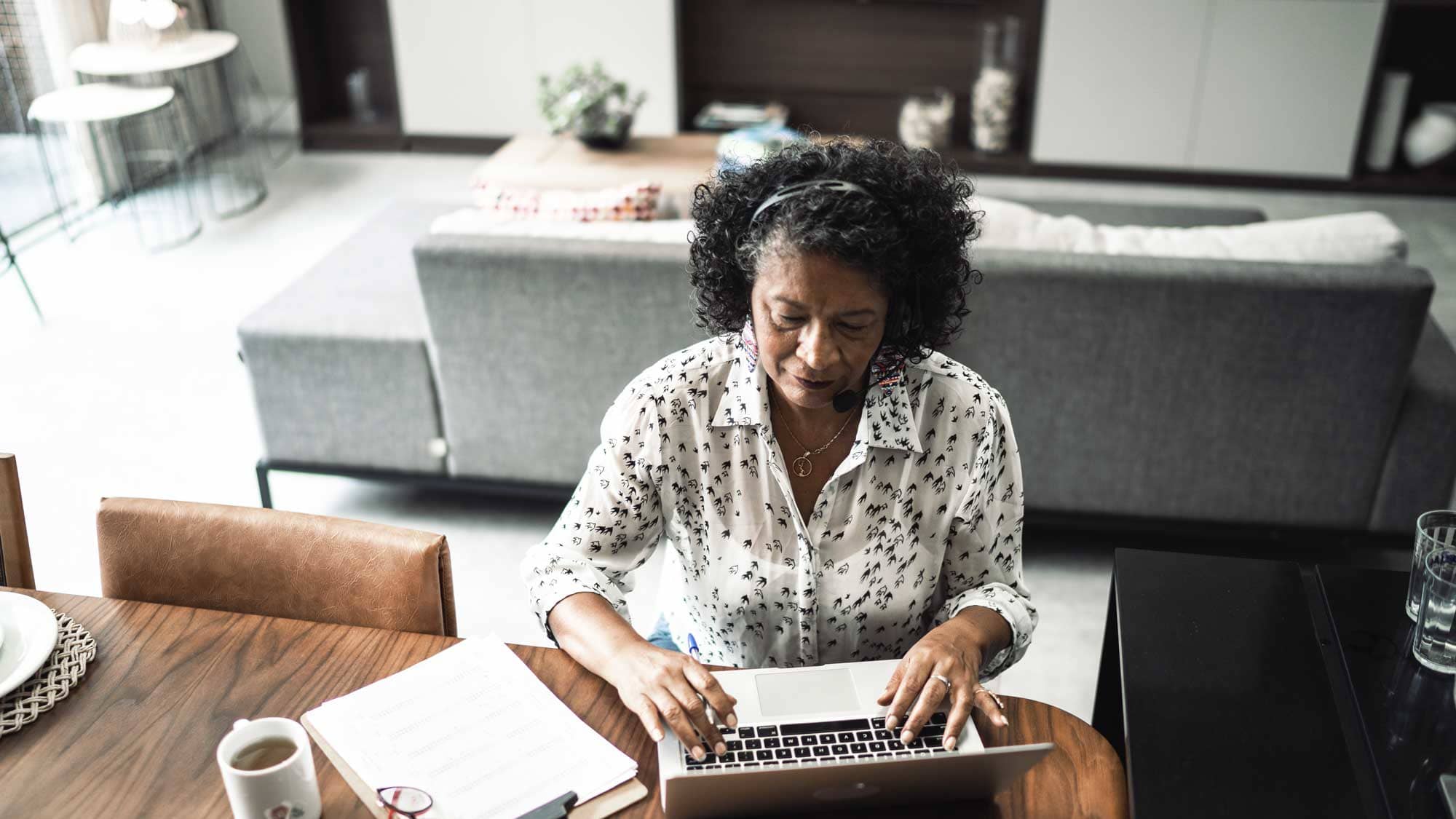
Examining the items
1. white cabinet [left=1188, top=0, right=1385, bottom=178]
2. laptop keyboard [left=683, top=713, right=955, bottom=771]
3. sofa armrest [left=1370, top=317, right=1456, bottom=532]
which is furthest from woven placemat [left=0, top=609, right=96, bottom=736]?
white cabinet [left=1188, top=0, right=1385, bottom=178]

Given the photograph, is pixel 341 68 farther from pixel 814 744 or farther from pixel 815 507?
pixel 814 744

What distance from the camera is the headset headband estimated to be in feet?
3.83

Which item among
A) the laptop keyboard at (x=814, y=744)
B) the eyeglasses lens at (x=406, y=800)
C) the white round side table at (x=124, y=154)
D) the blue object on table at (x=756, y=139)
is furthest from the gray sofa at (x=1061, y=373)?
the white round side table at (x=124, y=154)

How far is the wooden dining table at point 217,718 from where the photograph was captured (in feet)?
3.39

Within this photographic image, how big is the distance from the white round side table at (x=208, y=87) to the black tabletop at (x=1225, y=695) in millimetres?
3913

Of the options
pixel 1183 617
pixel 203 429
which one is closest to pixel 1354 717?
pixel 1183 617

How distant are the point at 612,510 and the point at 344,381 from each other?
4.59 feet

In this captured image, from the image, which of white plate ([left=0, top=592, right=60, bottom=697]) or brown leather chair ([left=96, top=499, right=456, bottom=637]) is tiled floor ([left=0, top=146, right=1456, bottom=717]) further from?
white plate ([left=0, top=592, right=60, bottom=697])

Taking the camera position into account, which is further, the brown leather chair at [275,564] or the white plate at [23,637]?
the brown leather chair at [275,564]

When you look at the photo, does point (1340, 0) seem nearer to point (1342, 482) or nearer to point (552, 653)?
point (1342, 482)

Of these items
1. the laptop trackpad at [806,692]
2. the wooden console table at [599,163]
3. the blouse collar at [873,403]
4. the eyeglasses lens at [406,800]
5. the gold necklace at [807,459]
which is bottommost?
the wooden console table at [599,163]

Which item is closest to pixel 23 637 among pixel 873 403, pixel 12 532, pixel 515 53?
pixel 12 532

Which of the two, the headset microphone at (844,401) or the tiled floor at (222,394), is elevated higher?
the headset microphone at (844,401)

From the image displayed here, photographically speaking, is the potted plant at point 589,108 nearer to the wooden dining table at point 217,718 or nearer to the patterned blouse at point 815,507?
the patterned blouse at point 815,507
